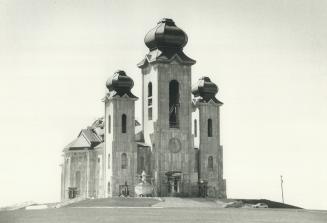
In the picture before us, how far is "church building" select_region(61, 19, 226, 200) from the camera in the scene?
2640 inches

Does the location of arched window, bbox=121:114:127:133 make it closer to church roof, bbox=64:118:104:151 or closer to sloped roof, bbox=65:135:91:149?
church roof, bbox=64:118:104:151

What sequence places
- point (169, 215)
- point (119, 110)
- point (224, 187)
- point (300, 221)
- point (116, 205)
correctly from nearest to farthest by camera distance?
point (300, 221) < point (169, 215) < point (116, 205) < point (119, 110) < point (224, 187)

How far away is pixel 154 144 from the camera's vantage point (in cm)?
6762

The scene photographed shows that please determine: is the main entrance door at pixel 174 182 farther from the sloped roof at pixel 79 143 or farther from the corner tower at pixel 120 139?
the sloped roof at pixel 79 143

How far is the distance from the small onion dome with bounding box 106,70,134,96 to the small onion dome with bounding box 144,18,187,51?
3.89m

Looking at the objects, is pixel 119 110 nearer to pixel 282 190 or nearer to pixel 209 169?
pixel 209 169

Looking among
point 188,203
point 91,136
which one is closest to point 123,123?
point 91,136

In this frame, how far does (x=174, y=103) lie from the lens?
69.6 m

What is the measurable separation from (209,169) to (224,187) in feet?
7.99

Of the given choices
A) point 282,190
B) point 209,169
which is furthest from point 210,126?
point 282,190

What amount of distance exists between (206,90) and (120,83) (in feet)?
30.9

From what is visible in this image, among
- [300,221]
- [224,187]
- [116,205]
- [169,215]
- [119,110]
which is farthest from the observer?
[224,187]

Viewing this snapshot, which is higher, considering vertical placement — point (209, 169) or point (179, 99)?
point (179, 99)

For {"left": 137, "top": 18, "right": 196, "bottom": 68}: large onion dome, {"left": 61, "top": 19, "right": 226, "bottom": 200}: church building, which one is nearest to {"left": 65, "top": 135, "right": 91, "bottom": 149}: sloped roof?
{"left": 61, "top": 19, "right": 226, "bottom": 200}: church building
